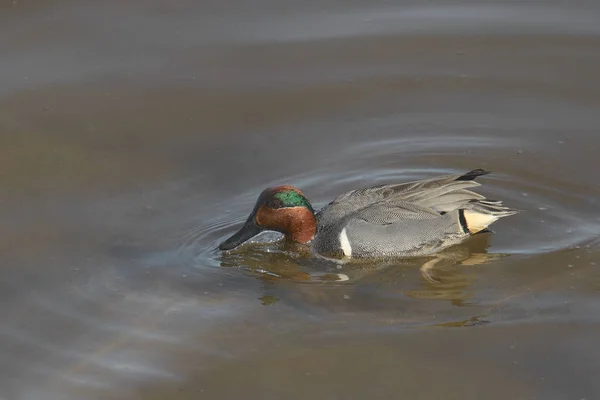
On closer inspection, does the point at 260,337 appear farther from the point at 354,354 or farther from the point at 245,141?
the point at 245,141

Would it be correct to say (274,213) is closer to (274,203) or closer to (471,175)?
(274,203)

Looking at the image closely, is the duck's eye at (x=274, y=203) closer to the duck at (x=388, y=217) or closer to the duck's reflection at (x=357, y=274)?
the duck at (x=388, y=217)

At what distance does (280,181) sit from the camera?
8758mm

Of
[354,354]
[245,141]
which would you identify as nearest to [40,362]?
[354,354]

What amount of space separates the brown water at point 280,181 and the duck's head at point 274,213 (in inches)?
8.5

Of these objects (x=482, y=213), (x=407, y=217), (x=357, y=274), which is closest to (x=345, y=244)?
(x=357, y=274)

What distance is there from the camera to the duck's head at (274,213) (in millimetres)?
7949

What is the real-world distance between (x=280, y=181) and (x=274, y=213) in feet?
2.66

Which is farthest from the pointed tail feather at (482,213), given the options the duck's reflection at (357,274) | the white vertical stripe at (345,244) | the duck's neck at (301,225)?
the duck's neck at (301,225)

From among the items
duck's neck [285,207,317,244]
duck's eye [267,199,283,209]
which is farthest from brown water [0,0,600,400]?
duck's eye [267,199,283,209]

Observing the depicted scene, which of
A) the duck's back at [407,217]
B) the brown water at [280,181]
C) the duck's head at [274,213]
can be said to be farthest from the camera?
the duck's head at [274,213]

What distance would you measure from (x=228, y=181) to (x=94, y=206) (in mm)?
1151

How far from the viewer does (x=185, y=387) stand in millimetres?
6391

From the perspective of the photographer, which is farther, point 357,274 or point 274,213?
point 274,213
